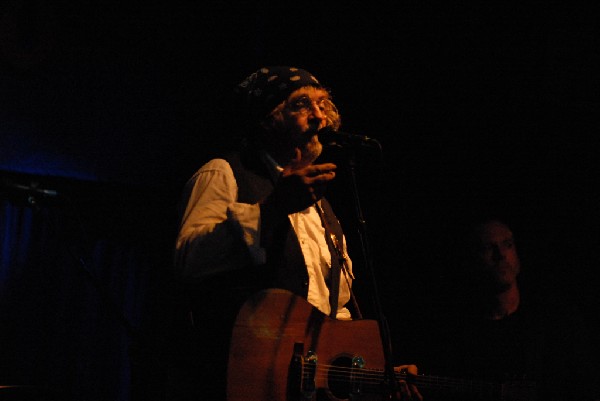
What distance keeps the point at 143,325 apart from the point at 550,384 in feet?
10.6

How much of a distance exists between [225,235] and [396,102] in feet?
9.97

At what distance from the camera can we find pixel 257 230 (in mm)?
2369

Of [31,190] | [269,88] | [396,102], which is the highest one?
[396,102]

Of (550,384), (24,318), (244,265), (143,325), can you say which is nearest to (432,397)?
(244,265)

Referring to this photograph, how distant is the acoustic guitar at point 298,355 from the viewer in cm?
221

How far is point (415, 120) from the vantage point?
16.7 feet

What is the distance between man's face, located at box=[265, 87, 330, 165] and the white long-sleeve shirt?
0.45 feet

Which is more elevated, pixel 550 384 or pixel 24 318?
pixel 24 318

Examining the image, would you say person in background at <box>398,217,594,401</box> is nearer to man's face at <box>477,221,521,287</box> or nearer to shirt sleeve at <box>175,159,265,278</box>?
man's face at <box>477,221,521,287</box>

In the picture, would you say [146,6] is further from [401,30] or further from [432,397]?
[432,397]

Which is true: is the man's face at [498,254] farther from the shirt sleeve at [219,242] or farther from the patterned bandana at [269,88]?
the shirt sleeve at [219,242]

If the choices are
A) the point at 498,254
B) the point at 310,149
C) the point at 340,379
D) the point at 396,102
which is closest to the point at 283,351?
the point at 340,379

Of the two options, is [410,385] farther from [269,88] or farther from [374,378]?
[269,88]

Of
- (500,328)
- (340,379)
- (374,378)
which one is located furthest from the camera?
(500,328)
